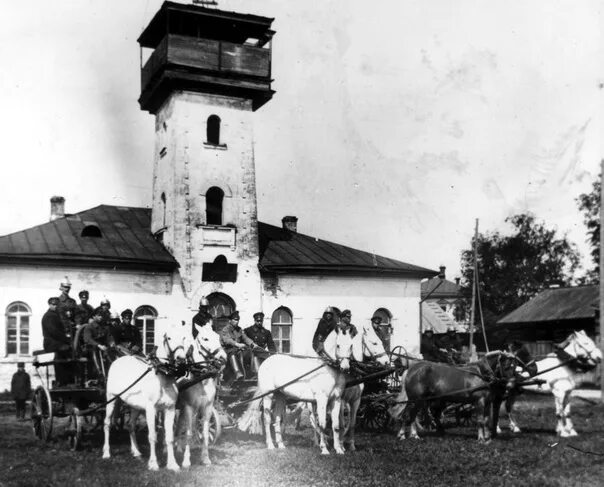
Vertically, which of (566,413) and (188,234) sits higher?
(188,234)

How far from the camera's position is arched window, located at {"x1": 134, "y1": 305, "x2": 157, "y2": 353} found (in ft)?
86.9

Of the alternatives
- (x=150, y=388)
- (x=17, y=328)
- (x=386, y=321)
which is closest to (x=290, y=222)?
(x=386, y=321)

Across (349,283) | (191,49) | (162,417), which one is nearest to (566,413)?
(162,417)

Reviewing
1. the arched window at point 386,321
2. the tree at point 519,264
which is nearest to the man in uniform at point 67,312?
the arched window at point 386,321

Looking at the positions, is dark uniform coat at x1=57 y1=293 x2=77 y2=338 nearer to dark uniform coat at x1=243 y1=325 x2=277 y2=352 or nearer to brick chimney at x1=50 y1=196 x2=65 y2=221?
dark uniform coat at x1=243 y1=325 x2=277 y2=352

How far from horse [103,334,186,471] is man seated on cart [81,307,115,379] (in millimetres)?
939

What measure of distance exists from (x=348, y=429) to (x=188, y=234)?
15.7m

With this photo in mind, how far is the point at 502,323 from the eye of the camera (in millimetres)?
38781

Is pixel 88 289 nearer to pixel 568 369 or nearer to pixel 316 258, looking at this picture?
pixel 316 258

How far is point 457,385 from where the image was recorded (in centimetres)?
1425

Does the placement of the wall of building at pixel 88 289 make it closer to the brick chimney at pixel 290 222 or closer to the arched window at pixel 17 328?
the arched window at pixel 17 328

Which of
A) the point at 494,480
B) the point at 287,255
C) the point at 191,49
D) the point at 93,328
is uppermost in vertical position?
the point at 191,49

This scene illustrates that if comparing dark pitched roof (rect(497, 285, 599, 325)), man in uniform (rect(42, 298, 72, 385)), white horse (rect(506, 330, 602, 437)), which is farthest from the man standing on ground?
dark pitched roof (rect(497, 285, 599, 325))

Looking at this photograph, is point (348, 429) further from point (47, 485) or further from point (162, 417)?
point (47, 485)
